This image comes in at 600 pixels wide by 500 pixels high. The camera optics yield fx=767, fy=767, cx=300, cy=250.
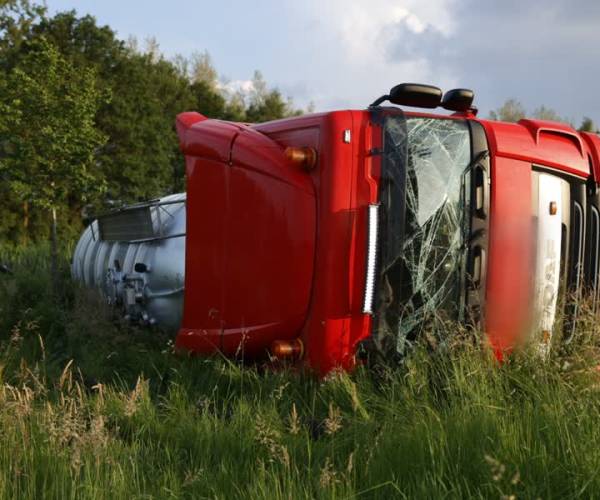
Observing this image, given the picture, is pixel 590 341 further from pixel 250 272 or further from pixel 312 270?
pixel 250 272

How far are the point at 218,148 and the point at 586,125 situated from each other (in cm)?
3636

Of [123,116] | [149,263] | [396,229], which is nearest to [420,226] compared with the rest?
[396,229]

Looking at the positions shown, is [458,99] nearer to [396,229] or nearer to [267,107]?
[396,229]

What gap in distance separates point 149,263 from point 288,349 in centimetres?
261

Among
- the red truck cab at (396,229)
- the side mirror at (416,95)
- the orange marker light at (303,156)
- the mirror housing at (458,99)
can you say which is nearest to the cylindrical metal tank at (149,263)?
the red truck cab at (396,229)

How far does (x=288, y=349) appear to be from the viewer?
4.89m

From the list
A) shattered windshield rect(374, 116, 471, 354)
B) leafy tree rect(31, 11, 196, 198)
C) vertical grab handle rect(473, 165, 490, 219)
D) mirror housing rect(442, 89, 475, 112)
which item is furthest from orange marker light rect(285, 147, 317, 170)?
leafy tree rect(31, 11, 196, 198)

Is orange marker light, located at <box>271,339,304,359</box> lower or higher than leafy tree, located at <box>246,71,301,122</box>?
lower

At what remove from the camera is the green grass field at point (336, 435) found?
3008mm

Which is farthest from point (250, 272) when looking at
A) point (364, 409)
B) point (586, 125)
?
point (586, 125)

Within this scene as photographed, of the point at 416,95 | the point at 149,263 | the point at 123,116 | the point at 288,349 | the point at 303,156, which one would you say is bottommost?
the point at 288,349

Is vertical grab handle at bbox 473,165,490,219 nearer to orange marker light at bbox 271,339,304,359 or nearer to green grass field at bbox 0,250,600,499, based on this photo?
green grass field at bbox 0,250,600,499

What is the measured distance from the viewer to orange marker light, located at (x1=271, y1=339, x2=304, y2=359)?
4.88 metres

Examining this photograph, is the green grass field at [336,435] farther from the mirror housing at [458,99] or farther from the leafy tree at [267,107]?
the leafy tree at [267,107]
